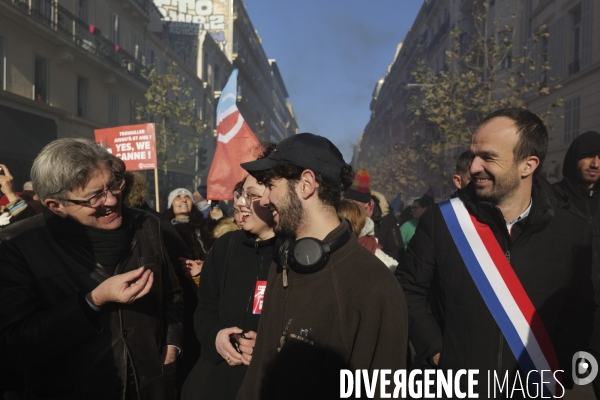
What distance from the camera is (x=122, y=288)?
7.57 ft

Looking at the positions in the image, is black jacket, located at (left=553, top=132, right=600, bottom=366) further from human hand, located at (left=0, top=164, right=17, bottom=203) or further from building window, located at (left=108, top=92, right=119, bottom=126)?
building window, located at (left=108, top=92, right=119, bottom=126)

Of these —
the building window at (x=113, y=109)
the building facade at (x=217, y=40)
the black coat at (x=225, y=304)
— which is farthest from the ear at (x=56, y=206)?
the building facade at (x=217, y=40)

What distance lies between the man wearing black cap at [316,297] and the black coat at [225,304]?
1.96 feet

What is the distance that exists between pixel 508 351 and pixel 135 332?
1.77 metres

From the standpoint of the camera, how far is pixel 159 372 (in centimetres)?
275

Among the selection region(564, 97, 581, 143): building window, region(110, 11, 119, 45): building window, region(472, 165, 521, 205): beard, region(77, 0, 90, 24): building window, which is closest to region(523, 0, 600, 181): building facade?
region(564, 97, 581, 143): building window

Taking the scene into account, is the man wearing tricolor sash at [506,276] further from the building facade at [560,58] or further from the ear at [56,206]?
the building facade at [560,58]

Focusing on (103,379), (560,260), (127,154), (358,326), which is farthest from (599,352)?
(127,154)

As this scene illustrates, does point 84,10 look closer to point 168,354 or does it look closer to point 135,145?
point 135,145

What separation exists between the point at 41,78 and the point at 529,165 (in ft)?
63.3

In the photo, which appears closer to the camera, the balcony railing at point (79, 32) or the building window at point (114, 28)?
the balcony railing at point (79, 32)

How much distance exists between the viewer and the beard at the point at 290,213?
2152 mm

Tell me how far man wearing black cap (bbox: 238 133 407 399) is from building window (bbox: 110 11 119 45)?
24.4m

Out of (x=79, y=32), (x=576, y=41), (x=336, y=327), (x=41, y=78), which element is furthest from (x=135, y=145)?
(x=576, y=41)
